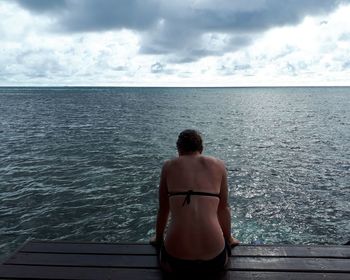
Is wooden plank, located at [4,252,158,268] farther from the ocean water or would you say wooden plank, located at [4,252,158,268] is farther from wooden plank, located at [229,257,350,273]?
the ocean water

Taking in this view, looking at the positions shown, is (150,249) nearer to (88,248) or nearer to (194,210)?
(88,248)

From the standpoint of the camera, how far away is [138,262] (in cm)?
533

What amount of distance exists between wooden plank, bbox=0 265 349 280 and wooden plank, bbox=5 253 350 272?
0.13 meters

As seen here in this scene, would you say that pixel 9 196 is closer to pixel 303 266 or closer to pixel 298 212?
pixel 298 212

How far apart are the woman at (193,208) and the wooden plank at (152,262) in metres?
0.43

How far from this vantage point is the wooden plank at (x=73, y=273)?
4.91 metres

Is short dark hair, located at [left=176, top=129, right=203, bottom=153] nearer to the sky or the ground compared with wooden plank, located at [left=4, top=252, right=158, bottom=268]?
nearer to the sky

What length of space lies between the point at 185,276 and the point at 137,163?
1850cm

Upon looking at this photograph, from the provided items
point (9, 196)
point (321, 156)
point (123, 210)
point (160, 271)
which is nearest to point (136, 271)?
point (160, 271)

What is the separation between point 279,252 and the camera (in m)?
5.60

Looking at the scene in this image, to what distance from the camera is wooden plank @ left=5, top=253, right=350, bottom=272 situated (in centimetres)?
512

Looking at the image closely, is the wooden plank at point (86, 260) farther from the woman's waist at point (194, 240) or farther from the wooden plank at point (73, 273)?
the woman's waist at point (194, 240)

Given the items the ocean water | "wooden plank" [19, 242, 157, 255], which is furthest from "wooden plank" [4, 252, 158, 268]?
the ocean water

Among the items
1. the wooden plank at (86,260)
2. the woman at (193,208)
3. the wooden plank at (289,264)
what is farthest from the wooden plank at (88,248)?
the wooden plank at (289,264)
